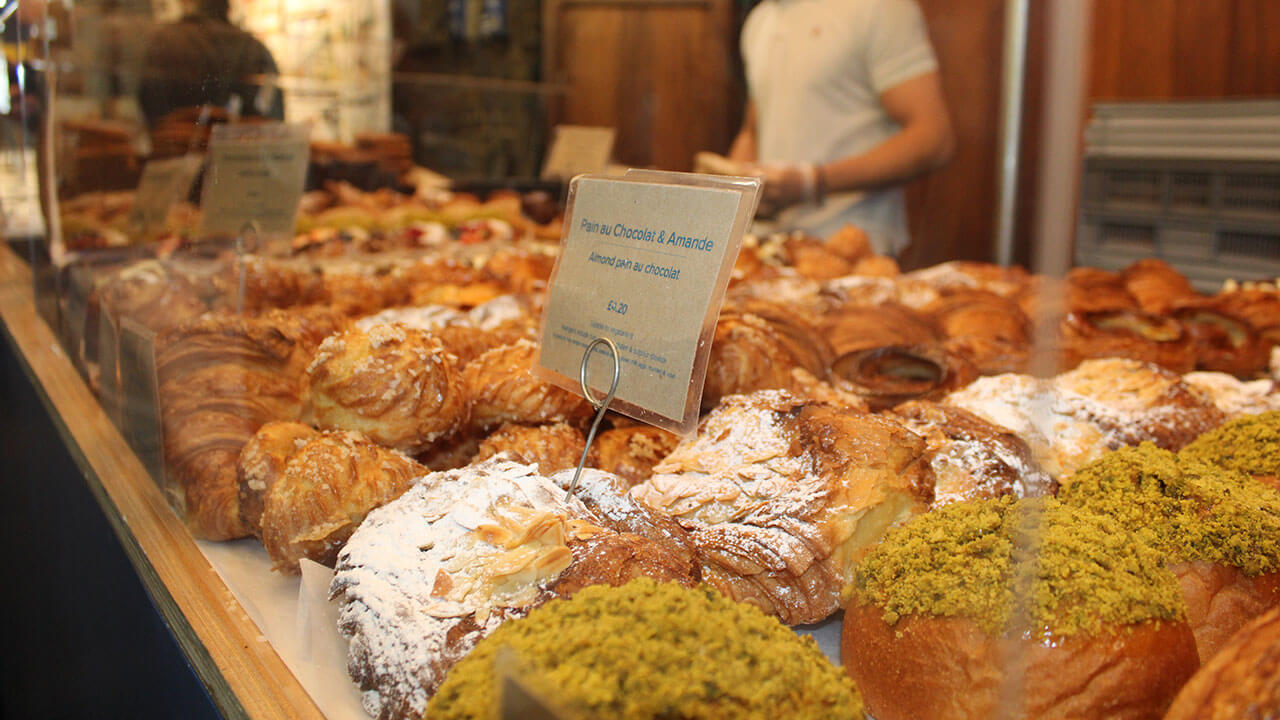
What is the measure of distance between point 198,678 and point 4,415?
2.31 meters

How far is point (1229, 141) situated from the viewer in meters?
3.75

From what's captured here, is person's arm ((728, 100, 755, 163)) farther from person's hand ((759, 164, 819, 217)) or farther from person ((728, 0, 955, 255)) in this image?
person's hand ((759, 164, 819, 217))

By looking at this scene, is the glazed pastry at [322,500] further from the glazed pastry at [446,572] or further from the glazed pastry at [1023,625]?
the glazed pastry at [1023,625]

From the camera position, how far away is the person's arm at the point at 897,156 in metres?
4.12

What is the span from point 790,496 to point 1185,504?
0.49m

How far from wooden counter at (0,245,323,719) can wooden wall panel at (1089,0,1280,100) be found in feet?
14.1

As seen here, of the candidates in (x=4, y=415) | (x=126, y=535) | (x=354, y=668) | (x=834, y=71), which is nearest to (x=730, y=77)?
(x=834, y=71)

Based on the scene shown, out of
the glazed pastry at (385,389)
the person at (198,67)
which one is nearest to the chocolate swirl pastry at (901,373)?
the glazed pastry at (385,389)

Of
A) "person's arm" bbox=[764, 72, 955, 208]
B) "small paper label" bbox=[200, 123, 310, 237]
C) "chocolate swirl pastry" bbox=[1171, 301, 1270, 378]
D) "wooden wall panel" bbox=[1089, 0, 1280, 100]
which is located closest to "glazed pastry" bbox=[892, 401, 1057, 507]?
"chocolate swirl pastry" bbox=[1171, 301, 1270, 378]

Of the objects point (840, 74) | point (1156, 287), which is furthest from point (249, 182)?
point (840, 74)

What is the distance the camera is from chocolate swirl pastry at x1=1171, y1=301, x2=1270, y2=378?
2369 mm

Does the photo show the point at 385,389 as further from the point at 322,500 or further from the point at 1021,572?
the point at 1021,572

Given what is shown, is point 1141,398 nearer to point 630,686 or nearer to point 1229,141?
point 630,686

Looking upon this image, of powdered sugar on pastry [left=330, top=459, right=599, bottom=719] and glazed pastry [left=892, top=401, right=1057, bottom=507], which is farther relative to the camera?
glazed pastry [left=892, top=401, right=1057, bottom=507]
